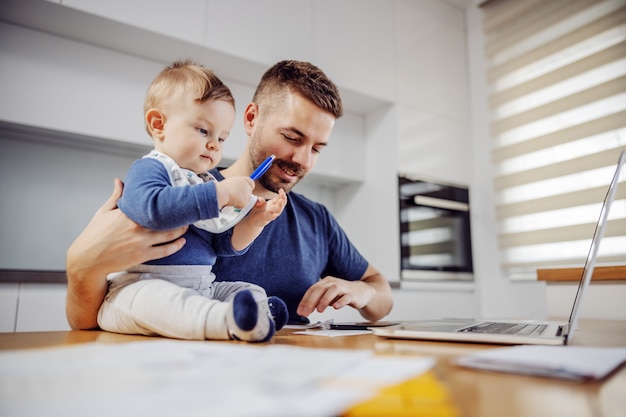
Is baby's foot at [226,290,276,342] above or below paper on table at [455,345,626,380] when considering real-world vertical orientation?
above

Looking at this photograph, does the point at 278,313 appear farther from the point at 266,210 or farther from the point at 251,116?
the point at 251,116

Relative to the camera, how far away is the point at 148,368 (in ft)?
0.96

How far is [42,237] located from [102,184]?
0.33 m

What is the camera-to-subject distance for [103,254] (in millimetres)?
652

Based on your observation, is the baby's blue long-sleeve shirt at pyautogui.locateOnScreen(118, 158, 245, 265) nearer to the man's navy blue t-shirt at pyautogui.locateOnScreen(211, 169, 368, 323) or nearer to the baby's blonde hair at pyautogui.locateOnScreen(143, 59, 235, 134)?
the baby's blonde hair at pyautogui.locateOnScreen(143, 59, 235, 134)

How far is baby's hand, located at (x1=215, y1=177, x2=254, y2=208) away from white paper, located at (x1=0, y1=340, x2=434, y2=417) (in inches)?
10.7

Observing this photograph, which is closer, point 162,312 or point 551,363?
point 551,363

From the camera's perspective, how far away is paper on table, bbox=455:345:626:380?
312 millimetres

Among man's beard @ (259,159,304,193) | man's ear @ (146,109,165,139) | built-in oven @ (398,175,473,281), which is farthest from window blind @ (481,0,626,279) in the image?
man's ear @ (146,109,165,139)

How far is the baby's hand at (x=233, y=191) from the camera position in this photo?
2.00 ft

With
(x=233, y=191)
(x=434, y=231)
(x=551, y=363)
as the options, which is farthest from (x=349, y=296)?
(x=434, y=231)

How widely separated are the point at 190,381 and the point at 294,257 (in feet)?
3.17

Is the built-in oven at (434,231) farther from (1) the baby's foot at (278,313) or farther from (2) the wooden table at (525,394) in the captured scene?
(2) the wooden table at (525,394)

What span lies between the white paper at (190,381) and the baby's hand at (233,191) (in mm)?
271
